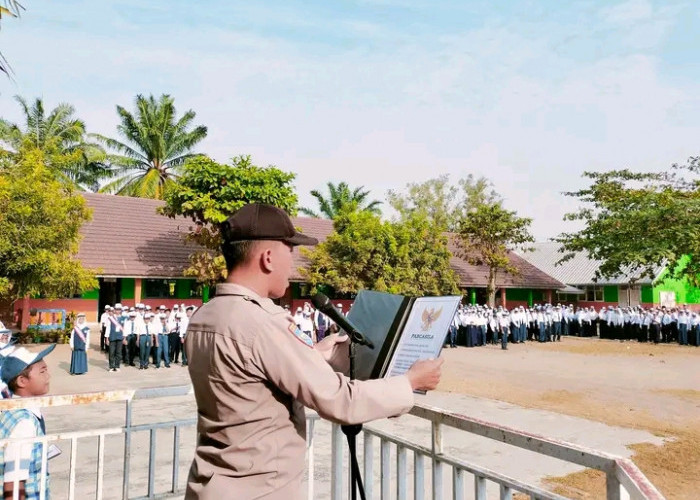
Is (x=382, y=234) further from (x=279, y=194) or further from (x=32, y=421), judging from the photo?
(x=32, y=421)

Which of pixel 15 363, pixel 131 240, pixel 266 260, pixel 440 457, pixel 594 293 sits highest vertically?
pixel 131 240

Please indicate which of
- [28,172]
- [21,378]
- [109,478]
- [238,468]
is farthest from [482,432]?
[28,172]

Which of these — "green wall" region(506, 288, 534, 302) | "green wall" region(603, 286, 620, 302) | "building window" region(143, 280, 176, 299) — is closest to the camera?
"building window" region(143, 280, 176, 299)

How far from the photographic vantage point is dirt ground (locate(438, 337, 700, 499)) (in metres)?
6.30

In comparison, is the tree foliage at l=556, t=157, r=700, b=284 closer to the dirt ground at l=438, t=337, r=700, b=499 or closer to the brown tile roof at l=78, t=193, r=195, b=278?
the dirt ground at l=438, t=337, r=700, b=499

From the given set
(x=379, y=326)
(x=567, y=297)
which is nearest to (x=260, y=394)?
(x=379, y=326)

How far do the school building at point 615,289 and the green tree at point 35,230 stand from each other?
2860cm

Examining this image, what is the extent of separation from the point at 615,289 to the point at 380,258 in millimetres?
24847

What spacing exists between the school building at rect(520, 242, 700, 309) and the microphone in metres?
37.4

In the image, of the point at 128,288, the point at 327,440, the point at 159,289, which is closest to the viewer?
the point at 327,440

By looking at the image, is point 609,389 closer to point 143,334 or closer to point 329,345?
point 143,334

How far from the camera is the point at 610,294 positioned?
42.3 m

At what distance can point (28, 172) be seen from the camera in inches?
698

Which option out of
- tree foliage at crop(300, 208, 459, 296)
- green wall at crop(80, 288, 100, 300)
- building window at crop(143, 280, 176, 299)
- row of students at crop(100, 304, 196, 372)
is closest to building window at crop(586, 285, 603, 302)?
tree foliage at crop(300, 208, 459, 296)
